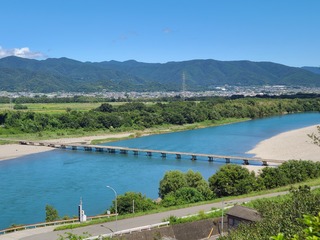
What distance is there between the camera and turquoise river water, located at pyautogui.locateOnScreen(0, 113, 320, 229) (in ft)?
98.5

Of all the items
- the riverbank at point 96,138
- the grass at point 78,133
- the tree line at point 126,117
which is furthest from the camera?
the tree line at point 126,117

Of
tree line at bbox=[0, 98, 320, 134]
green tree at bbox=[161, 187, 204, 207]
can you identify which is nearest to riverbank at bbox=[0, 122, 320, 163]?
tree line at bbox=[0, 98, 320, 134]

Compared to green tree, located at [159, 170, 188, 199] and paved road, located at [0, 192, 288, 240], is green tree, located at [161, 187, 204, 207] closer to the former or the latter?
green tree, located at [159, 170, 188, 199]

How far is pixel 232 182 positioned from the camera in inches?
1089

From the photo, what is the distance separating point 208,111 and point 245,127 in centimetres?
1253

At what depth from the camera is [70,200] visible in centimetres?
3147

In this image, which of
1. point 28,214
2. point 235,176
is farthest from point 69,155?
point 235,176

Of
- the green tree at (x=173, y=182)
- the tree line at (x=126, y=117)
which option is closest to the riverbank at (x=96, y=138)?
the tree line at (x=126, y=117)

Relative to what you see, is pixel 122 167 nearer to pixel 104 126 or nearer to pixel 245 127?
pixel 104 126

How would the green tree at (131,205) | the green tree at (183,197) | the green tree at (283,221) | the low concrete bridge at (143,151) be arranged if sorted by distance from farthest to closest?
the low concrete bridge at (143,151)
the green tree at (183,197)
the green tree at (131,205)
the green tree at (283,221)

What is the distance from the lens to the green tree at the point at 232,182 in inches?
1075

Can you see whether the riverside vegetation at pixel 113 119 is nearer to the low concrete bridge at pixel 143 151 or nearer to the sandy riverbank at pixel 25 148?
the sandy riverbank at pixel 25 148

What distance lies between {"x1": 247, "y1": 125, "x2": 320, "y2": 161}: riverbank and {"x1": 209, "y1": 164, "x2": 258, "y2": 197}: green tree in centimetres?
1942

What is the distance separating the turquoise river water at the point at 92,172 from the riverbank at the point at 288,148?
6.03 ft
